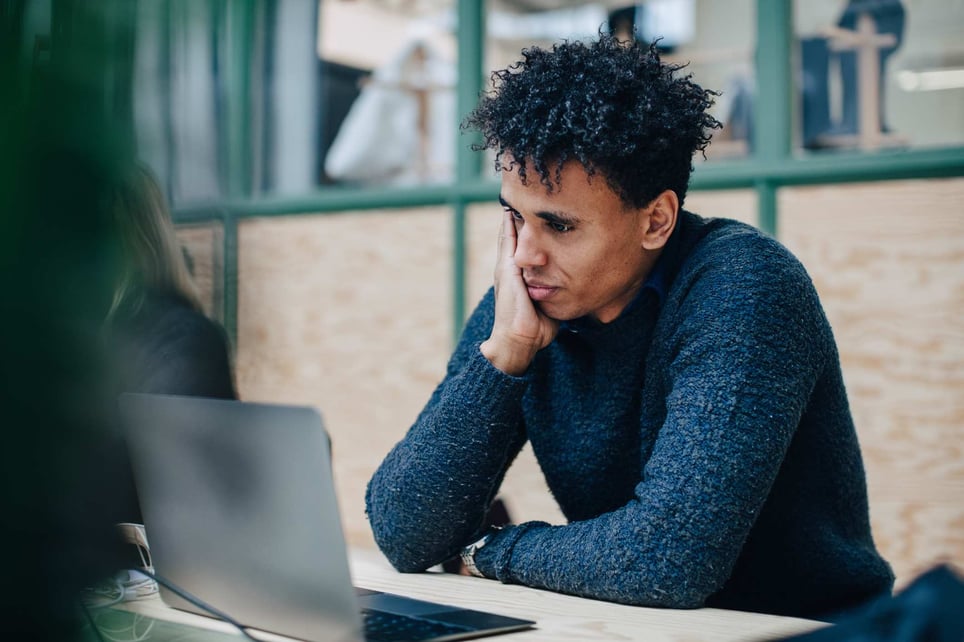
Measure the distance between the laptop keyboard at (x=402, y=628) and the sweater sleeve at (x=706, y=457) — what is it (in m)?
0.27

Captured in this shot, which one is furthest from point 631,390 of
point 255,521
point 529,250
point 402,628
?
point 255,521

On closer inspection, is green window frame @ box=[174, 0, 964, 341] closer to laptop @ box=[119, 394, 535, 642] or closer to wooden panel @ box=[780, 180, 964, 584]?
wooden panel @ box=[780, 180, 964, 584]

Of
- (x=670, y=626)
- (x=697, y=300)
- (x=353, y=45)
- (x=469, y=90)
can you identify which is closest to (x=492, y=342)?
(x=697, y=300)

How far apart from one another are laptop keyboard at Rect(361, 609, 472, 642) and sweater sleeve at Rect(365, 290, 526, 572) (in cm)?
37

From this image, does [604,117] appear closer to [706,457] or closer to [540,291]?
[540,291]

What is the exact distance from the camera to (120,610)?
0.42 m

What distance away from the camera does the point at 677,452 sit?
1.32 m

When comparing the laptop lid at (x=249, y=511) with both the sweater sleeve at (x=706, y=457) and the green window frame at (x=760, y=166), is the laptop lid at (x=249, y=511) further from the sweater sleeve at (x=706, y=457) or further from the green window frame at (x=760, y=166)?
the green window frame at (x=760, y=166)

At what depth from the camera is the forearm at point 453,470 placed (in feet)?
4.93

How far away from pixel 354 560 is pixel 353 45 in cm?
261

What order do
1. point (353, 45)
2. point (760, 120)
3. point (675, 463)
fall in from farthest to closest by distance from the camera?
point (353, 45) < point (760, 120) < point (675, 463)

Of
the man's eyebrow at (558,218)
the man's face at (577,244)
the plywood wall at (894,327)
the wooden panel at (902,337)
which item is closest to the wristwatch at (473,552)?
the man's face at (577,244)

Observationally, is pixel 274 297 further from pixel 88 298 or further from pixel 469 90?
pixel 469 90

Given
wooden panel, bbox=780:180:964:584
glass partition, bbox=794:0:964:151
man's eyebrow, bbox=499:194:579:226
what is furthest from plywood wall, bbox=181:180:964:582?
man's eyebrow, bbox=499:194:579:226
